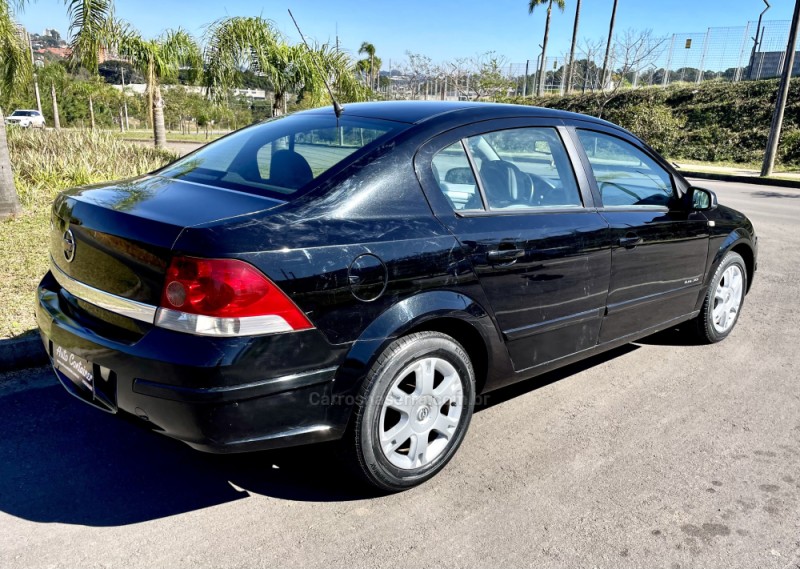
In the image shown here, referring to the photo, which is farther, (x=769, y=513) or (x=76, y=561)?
(x=769, y=513)

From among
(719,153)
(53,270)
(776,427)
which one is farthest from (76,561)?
(719,153)

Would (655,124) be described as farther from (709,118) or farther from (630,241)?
(630,241)

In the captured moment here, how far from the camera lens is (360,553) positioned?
248 centimetres

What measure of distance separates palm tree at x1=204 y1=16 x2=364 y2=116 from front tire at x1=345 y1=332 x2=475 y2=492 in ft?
49.3

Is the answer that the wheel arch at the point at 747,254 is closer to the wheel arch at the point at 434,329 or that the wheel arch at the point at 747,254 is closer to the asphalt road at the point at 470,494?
the asphalt road at the point at 470,494

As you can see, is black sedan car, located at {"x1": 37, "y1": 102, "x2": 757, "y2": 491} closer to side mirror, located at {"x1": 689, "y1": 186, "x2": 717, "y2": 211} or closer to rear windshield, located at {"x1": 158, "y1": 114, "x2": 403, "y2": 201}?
rear windshield, located at {"x1": 158, "y1": 114, "x2": 403, "y2": 201}

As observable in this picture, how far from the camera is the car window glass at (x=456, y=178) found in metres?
3.01

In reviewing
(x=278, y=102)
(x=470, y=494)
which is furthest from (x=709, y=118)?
(x=470, y=494)

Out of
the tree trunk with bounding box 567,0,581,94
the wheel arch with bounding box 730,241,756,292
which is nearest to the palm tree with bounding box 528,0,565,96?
the tree trunk with bounding box 567,0,581,94

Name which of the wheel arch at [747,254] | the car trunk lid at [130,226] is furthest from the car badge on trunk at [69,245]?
the wheel arch at [747,254]

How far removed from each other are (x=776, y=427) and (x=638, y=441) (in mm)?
859

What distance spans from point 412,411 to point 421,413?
6 cm

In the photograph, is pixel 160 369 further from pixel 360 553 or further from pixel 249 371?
pixel 360 553

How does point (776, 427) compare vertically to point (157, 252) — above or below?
below
